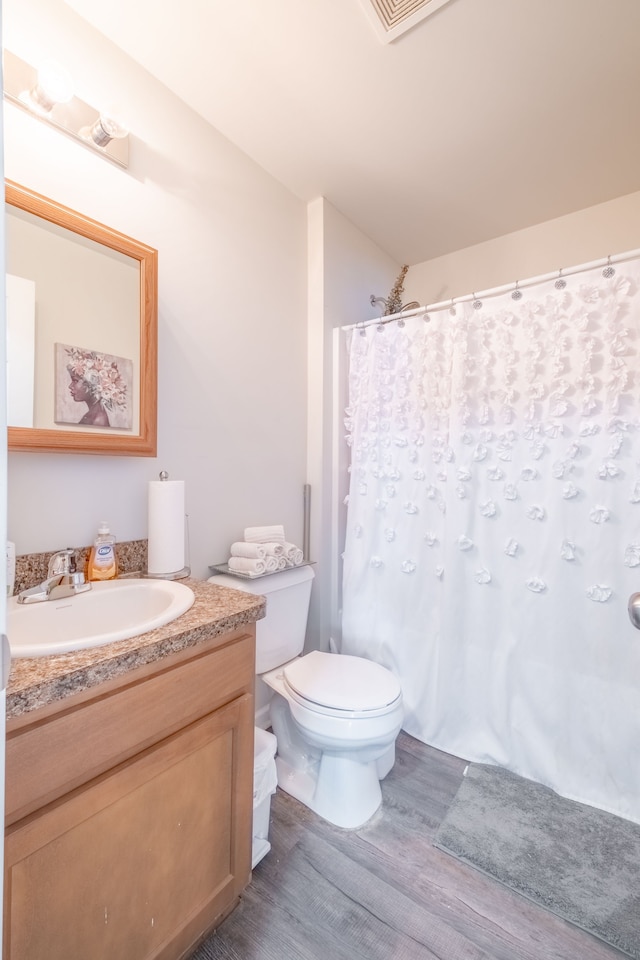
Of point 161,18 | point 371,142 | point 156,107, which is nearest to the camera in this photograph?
point 161,18

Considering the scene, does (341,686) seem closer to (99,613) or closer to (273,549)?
(273,549)

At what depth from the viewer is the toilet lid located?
1.39 metres

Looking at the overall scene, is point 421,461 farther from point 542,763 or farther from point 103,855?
point 103,855

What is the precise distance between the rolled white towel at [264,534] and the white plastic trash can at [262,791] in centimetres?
72

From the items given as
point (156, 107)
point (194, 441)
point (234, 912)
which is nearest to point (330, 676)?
point (234, 912)

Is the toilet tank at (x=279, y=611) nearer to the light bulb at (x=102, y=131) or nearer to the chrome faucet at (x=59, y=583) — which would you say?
the chrome faucet at (x=59, y=583)

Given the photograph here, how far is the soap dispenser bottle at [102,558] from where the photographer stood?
4.09ft

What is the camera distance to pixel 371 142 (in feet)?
5.68

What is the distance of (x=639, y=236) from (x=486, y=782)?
245 centimetres

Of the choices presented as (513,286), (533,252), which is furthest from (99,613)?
(533,252)

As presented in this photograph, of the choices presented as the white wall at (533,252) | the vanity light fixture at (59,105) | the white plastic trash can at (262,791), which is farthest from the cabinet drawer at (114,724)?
the white wall at (533,252)

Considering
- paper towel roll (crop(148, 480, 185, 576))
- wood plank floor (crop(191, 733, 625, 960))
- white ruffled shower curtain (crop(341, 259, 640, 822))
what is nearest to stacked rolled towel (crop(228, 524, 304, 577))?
paper towel roll (crop(148, 480, 185, 576))

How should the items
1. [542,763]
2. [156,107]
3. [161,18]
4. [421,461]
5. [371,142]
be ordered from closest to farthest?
[161,18] < [156,107] < [542,763] < [371,142] < [421,461]

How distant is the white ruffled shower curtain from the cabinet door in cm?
103
